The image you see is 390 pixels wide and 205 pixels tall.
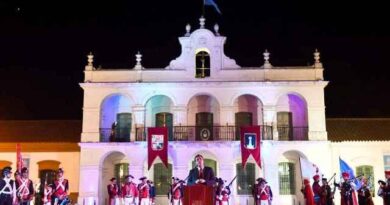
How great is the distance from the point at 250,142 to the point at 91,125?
933 centimetres

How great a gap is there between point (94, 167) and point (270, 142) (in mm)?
10132

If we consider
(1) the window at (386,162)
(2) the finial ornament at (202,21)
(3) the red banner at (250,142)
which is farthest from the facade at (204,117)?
(1) the window at (386,162)

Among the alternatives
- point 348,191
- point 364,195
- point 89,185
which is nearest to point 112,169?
point 89,185

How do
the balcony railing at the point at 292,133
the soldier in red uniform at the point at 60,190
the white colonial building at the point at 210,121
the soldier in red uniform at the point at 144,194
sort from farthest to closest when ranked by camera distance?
the balcony railing at the point at 292,133
the white colonial building at the point at 210,121
the soldier in red uniform at the point at 144,194
the soldier in red uniform at the point at 60,190

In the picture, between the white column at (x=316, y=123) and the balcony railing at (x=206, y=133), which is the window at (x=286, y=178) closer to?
the balcony railing at (x=206, y=133)

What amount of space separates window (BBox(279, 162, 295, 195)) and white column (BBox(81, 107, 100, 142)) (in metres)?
11.1

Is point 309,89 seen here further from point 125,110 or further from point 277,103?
point 125,110

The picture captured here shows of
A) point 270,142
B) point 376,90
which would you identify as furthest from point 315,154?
point 376,90

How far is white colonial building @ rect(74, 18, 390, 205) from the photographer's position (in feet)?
98.9

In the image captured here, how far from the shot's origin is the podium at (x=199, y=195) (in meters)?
10.8

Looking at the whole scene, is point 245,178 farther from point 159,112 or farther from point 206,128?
point 159,112

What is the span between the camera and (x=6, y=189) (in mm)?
15492

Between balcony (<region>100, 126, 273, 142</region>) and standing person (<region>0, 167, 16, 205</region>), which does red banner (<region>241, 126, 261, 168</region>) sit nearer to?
balcony (<region>100, 126, 273, 142</region>)

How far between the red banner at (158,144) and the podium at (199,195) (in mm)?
18330
